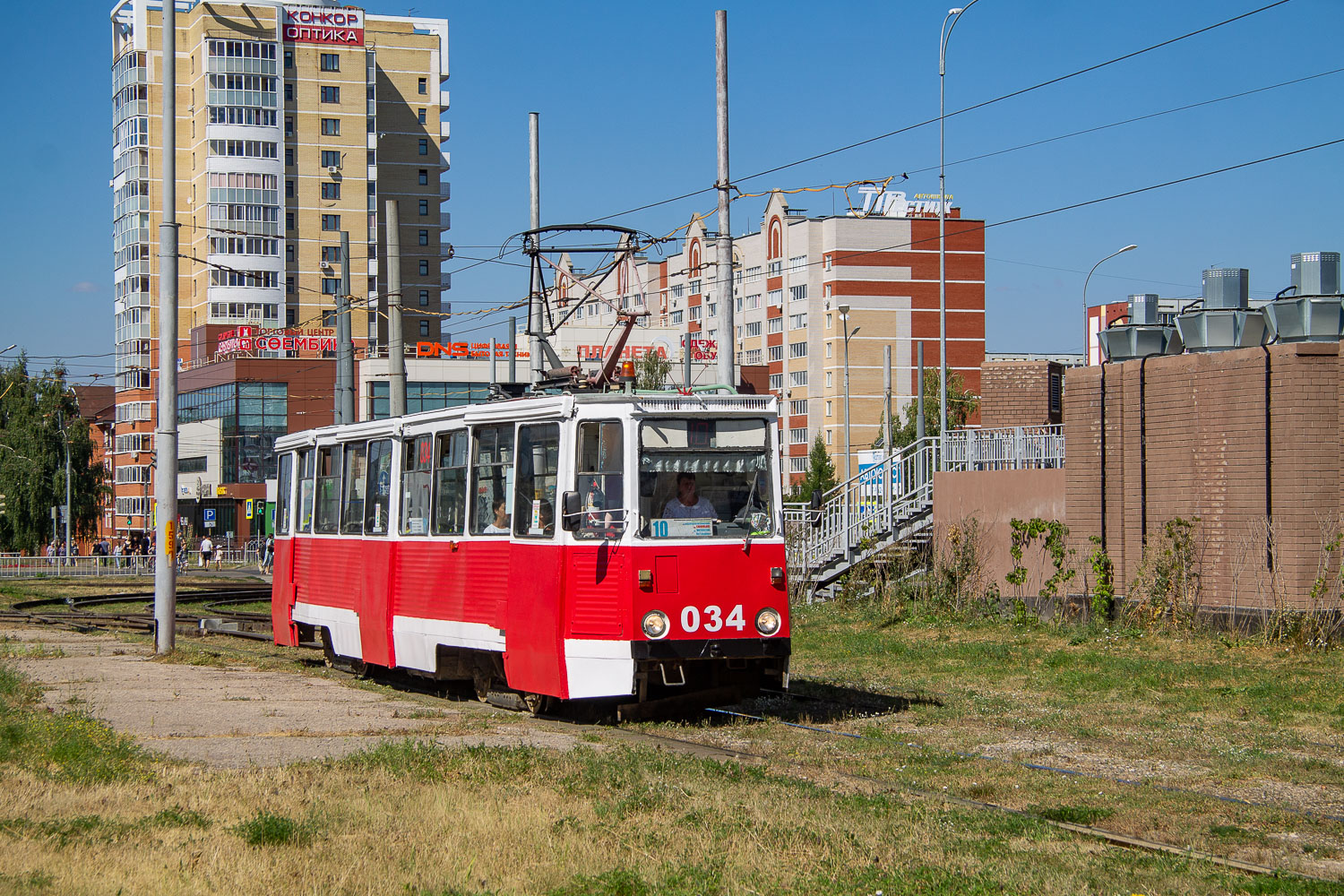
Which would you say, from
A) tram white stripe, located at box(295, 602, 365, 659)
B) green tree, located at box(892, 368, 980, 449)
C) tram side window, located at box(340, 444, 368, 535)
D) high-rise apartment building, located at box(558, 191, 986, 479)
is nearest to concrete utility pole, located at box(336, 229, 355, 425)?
tram white stripe, located at box(295, 602, 365, 659)

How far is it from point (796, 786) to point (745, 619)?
3554 millimetres

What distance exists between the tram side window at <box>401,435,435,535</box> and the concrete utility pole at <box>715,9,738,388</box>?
5654 millimetres

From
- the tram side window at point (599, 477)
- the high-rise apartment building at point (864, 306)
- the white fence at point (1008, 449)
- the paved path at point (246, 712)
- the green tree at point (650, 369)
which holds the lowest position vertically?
the paved path at point (246, 712)

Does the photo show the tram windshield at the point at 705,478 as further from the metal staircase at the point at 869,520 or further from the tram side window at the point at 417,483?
the metal staircase at the point at 869,520

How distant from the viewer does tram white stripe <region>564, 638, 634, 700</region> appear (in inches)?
500

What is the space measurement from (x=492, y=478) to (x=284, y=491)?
7636mm

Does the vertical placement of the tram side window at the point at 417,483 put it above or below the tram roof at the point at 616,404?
below

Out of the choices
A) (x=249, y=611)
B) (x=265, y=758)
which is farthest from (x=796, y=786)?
(x=249, y=611)

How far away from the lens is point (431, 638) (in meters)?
15.6

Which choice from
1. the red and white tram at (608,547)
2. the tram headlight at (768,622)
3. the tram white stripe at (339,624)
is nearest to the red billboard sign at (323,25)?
the tram white stripe at (339,624)

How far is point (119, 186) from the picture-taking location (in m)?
110

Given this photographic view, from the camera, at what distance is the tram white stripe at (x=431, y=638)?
14.5 metres

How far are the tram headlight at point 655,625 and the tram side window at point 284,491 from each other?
958 centimetres

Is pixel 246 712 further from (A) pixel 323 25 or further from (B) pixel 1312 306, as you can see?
(A) pixel 323 25
